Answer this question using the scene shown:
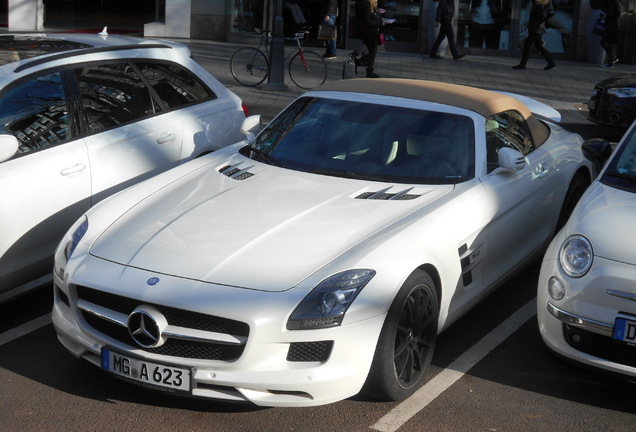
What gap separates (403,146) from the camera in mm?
6066

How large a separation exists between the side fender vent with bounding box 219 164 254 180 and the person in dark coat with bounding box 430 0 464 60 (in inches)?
628

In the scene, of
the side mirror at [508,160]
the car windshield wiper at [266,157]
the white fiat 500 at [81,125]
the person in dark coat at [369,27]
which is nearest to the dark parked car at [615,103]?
the person in dark coat at [369,27]

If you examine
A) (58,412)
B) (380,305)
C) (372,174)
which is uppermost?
(372,174)

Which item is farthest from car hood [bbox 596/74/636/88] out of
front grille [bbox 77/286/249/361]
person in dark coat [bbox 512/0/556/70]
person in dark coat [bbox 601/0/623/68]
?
front grille [bbox 77/286/249/361]

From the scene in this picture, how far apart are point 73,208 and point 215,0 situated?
18443 mm

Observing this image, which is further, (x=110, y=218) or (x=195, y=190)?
(x=195, y=190)

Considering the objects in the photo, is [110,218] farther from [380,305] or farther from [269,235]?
→ [380,305]

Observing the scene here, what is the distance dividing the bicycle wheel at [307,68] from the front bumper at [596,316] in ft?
40.0

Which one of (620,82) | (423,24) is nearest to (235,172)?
(620,82)

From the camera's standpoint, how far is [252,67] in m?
16.7

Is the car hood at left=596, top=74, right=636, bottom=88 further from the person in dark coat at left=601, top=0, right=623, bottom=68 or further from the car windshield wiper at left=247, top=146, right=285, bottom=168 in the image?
the car windshield wiper at left=247, top=146, right=285, bottom=168

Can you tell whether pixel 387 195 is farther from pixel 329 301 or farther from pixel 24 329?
pixel 24 329

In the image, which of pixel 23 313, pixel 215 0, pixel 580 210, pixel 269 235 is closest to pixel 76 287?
pixel 269 235

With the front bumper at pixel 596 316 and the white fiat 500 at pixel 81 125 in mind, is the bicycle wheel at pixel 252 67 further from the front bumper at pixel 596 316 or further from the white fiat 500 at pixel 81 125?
the front bumper at pixel 596 316
